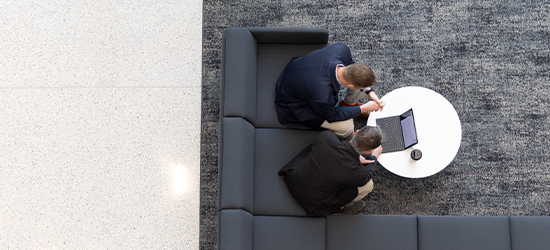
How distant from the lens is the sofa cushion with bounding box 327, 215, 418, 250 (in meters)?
2.32

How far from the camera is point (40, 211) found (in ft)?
9.09

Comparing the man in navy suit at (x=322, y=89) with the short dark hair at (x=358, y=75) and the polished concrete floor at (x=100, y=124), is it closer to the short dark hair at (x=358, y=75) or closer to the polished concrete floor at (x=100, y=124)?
the short dark hair at (x=358, y=75)

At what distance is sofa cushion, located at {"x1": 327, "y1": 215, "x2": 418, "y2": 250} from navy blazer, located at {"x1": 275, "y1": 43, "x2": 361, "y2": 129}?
2.17 ft

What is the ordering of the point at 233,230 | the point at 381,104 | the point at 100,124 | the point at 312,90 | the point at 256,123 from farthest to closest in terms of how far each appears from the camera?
the point at 100,124, the point at 256,123, the point at 381,104, the point at 312,90, the point at 233,230

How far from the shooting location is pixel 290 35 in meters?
2.53

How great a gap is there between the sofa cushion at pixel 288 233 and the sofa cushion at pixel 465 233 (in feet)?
2.17

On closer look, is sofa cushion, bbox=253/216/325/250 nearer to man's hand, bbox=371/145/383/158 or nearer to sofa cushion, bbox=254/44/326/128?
man's hand, bbox=371/145/383/158

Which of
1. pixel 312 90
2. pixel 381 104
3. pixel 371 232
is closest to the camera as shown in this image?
pixel 312 90

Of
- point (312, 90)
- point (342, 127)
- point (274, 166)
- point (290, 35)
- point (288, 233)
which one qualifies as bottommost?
point (288, 233)

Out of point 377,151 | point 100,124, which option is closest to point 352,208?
point 377,151

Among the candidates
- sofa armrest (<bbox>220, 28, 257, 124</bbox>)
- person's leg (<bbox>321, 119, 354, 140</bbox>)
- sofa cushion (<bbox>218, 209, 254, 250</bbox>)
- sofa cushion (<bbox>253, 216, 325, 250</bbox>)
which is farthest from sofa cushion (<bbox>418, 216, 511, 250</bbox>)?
sofa armrest (<bbox>220, 28, 257, 124</bbox>)

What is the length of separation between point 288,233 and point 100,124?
1708 millimetres

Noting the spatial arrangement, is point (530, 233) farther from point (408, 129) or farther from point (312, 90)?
point (312, 90)

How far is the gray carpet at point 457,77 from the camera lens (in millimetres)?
2770
